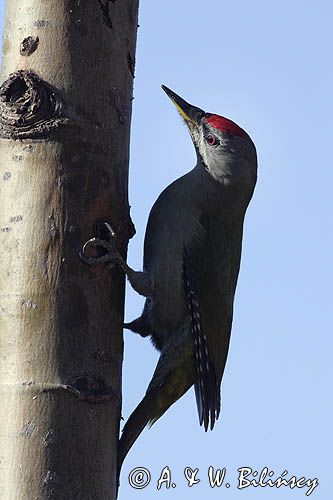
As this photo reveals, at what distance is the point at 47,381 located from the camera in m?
2.06

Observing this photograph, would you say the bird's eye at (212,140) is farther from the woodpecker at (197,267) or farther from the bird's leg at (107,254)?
the bird's leg at (107,254)

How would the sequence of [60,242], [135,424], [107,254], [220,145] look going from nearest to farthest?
1. [60,242]
2. [107,254]
3. [135,424]
4. [220,145]

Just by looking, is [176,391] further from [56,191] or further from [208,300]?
[56,191]

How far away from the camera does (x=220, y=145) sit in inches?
164

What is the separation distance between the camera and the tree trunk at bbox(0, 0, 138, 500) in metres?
2.03

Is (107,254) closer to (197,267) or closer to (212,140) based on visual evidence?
(197,267)

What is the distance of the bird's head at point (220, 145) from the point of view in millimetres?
4152

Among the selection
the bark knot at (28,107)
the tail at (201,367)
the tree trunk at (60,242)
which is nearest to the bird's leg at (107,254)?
the tree trunk at (60,242)

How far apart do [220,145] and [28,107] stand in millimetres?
1937

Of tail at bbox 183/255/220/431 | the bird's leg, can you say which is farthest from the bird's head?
the bird's leg

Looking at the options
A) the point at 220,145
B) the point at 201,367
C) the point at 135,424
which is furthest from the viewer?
the point at 220,145

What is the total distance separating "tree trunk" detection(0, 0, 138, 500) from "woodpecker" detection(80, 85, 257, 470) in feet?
2.89

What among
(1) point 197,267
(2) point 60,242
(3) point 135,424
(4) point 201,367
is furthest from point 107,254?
(1) point 197,267

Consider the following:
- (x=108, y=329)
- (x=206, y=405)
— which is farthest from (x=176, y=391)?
(x=108, y=329)
